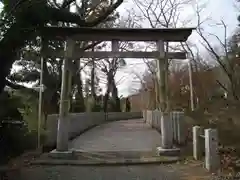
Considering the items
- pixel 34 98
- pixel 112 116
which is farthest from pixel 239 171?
pixel 112 116

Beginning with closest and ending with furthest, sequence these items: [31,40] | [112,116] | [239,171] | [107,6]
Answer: [239,171], [31,40], [107,6], [112,116]

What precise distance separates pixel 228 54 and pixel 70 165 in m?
22.4

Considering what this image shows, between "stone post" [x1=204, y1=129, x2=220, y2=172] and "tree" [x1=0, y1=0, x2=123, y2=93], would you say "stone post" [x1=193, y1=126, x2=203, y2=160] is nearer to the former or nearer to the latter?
"stone post" [x1=204, y1=129, x2=220, y2=172]

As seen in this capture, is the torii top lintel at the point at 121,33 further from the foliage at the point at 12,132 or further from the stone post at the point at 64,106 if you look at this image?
the foliage at the point at 12,132

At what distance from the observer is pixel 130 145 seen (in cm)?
1450

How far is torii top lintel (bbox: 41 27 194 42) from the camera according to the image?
461 inches

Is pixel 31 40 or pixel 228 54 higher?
pixel 228 54

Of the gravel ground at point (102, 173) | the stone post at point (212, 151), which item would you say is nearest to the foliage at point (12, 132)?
the gravel ground at point (102, 173)

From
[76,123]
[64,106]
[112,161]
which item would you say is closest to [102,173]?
[112,161]

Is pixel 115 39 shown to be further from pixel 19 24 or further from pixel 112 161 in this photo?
pixel 112 161

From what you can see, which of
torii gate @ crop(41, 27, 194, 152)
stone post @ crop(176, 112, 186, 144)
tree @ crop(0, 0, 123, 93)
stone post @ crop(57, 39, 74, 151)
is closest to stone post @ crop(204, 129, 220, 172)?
torii gate @ crop(41, 27, 194, 152)

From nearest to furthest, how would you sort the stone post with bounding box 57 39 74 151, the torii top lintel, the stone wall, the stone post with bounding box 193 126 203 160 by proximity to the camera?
the stone post with bounding box 193 126 203 160 < the stone post with bounding box 57 39 74 151 < the torii top lintel < the stone wall

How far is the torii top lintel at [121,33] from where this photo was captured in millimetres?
11711

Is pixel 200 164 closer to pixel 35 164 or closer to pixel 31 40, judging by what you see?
pixel 35 164
